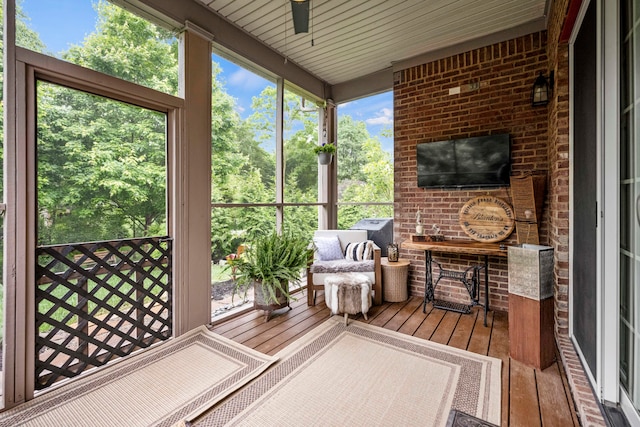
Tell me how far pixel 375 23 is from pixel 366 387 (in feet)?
11.0

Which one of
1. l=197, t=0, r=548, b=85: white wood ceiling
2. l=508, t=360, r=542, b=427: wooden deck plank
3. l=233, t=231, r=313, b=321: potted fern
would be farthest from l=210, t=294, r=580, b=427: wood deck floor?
l=197, t=0, r=548, b=85: white wood ceiling

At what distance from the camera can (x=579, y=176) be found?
2004 mm

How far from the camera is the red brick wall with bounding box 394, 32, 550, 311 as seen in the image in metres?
3.03

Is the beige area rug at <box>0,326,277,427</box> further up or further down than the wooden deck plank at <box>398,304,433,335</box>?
further down

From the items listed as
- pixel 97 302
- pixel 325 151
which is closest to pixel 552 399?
pixel 97 302

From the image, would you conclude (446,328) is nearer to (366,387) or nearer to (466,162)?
(366,387)

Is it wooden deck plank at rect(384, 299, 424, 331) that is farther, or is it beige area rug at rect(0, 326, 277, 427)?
wooden deck plank at rect(384, 299, 424, 331)

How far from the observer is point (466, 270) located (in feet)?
10.2

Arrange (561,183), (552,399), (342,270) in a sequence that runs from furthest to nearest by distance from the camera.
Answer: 1. (342,270)
2. (561,183)
3. (552,399)

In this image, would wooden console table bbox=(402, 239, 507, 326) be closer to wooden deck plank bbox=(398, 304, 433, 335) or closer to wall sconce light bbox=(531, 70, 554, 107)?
wooden deck plank bbox=(398, 304, 433, 335)

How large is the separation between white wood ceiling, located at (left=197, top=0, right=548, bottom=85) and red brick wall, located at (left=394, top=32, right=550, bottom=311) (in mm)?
249

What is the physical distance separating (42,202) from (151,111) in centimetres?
107

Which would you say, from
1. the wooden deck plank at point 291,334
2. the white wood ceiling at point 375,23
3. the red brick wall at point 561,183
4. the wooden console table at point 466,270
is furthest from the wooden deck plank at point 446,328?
the white wood ceiling at point 375,23

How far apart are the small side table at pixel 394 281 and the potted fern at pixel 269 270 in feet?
3.42
